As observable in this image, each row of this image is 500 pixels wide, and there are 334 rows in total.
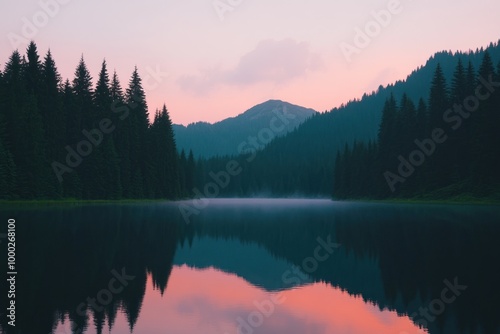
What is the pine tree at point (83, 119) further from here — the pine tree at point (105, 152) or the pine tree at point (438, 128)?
the pine tree at point (438, 128)

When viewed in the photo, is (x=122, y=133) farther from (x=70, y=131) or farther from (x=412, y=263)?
(x=412, y=263)

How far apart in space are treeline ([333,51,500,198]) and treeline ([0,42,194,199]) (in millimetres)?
47560

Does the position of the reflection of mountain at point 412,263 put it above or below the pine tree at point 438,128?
below

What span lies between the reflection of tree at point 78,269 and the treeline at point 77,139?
34783 millimetres

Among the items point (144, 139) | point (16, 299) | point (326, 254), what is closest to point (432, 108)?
point (144, 139)

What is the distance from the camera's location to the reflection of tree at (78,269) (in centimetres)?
1250

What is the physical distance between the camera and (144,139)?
9762 centimetres

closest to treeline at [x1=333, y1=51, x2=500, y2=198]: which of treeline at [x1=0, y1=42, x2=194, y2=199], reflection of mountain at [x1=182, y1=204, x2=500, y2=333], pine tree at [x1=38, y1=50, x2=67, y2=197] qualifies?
reflection of mountain at [x1=182, y1=204, x2=500, y2=333]

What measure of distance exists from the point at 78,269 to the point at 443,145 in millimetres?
82513

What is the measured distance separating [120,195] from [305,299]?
7320cm

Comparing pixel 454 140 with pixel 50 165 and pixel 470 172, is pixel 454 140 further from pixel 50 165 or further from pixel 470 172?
pixel 50 165

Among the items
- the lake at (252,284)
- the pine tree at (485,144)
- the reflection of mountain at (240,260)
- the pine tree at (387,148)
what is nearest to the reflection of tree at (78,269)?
the lake at (252,284)

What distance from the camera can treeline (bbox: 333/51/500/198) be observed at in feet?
251

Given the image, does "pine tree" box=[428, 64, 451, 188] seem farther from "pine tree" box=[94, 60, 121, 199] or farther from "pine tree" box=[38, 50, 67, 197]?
"pine tree" box=[38, 50, 67, 197]
